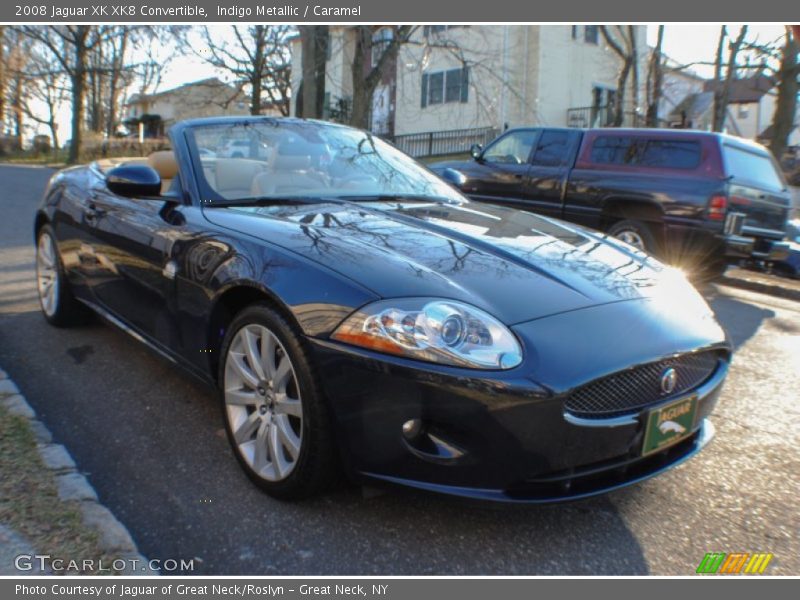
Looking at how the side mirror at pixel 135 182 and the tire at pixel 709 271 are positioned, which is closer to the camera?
the side mirror at pixel 135 182

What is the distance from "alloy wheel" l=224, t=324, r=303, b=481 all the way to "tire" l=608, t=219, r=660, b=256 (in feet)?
19.4

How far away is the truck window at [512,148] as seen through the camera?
31.1ft

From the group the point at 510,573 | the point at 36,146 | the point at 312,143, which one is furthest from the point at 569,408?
the point at 36,146

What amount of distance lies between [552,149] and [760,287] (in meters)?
3.04

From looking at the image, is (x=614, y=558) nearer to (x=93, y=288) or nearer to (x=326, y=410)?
(x=326, y=410)

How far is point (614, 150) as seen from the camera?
8.45 m

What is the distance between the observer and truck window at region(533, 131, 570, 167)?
9008mm

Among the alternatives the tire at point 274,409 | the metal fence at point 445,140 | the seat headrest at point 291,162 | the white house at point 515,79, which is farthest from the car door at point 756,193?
the metal fence at point 445,140

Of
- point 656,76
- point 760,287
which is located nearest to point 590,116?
point 656,76

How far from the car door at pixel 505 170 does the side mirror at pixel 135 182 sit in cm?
650

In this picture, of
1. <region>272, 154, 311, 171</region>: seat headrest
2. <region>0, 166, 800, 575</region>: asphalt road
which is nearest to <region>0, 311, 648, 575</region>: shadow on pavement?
<region>0, 166, 800, 575</region>: asphalt road

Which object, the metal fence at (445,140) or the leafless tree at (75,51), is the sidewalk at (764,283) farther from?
the leafless tree at (75,51)

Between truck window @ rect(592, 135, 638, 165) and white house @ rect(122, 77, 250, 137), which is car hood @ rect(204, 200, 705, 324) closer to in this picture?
truck window @ rect(592, 135, 638, 165)

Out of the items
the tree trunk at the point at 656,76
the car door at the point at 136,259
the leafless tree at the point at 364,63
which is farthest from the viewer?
the tree trunk at the point at 656,76
